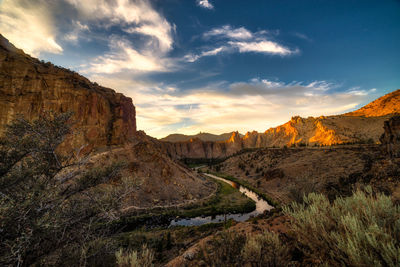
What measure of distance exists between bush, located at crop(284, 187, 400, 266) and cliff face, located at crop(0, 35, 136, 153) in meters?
24.9

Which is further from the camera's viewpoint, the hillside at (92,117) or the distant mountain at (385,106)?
the distant mountain at (385,106)

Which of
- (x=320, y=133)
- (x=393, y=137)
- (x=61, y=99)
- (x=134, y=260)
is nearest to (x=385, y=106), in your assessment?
(x=320, y=133)

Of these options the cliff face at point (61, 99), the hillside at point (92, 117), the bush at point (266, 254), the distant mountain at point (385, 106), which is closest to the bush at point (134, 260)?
the bush at point (266, 254)

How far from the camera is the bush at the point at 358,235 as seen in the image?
8.57 feet

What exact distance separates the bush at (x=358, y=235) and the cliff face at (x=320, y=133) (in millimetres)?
55784

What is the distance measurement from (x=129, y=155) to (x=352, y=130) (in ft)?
246

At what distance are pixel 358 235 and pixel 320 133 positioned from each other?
75.6 meters

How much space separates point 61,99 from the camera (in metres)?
27.8

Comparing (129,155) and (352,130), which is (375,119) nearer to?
(352,130)

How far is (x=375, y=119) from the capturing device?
195 feet

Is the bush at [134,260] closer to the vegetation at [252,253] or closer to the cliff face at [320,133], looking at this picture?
the vegetation at [252,253]

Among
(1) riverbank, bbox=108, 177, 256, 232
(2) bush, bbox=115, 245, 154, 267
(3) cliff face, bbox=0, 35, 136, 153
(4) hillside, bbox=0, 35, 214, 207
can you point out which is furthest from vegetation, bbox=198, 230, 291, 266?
(3) cliff face, bbox=0, 35, 136, 153

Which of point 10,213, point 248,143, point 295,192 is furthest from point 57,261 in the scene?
point 248,143

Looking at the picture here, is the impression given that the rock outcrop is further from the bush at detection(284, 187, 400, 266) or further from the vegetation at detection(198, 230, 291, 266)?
the vegetation at detection(198, 230, 291, 266)
